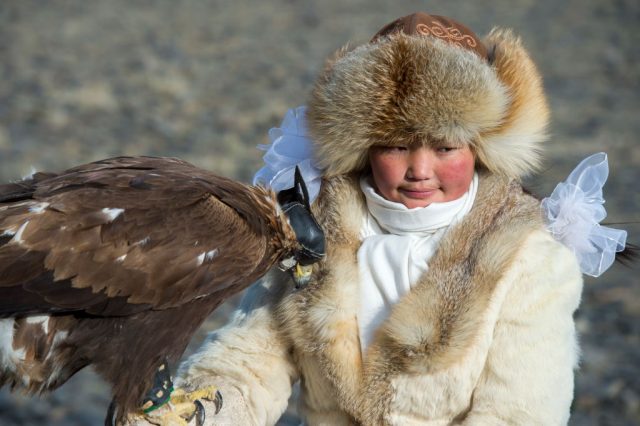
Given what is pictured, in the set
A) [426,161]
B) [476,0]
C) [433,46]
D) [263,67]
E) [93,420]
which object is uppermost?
[433,46]

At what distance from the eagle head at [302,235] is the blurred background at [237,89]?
120 centimetres

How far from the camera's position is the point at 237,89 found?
12.7 metres

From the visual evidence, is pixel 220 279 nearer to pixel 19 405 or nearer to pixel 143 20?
pixel 19 405

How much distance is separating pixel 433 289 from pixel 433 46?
724mm

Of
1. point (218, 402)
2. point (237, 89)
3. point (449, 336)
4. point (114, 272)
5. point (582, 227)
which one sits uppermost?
point (114, 272)

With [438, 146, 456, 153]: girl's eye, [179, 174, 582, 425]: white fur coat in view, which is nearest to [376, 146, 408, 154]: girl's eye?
[438, 146, 456, 153]: girl's eye

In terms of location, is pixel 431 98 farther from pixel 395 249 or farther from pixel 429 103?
pixel 395 249

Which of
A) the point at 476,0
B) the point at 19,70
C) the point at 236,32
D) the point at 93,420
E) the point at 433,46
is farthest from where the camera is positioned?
the point at 476,0

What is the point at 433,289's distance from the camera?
2.91 meters

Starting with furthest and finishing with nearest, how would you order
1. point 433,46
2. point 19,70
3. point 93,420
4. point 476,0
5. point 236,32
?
1. point 476,0
2. point 236,32
3. point 19,70
4. point 93,420
5. point 433,46

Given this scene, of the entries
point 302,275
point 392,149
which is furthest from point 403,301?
point 392,149

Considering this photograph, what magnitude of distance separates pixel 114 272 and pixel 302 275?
584 mm

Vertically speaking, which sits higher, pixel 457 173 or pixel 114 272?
pixel 457 173

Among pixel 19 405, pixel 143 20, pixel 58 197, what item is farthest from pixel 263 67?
pixel 58 197
